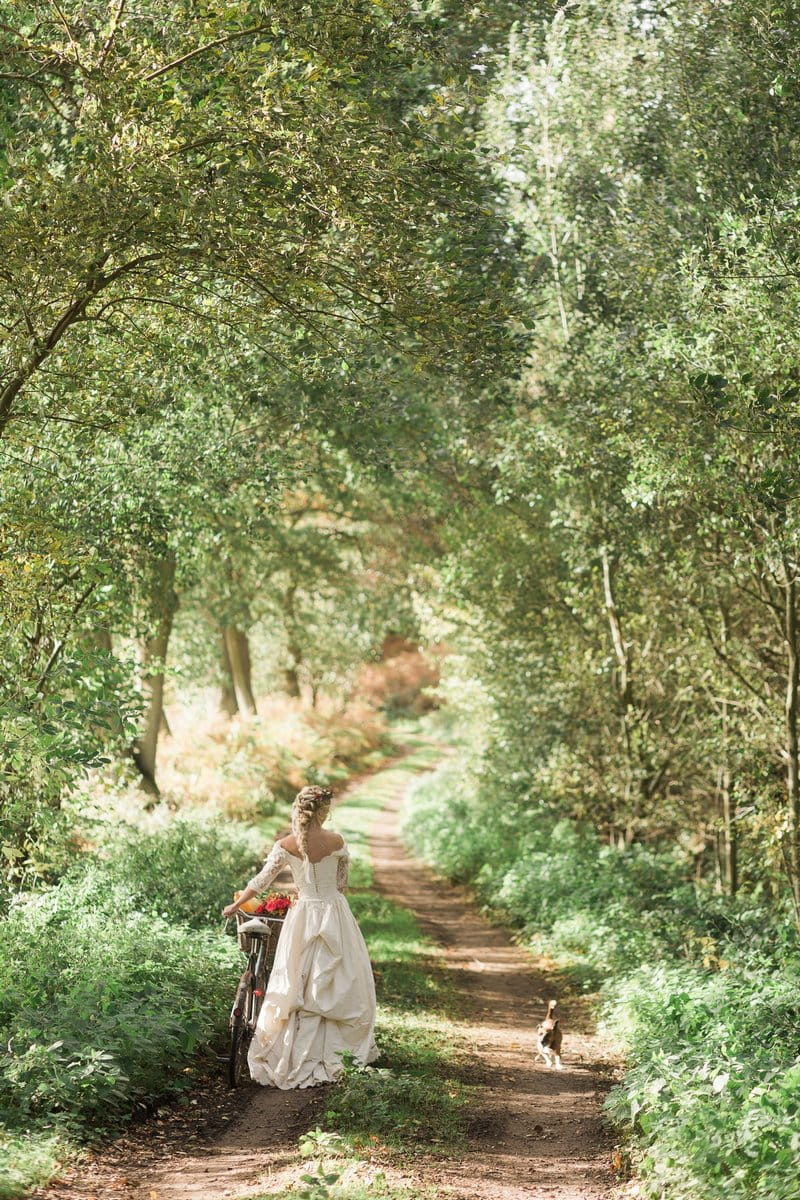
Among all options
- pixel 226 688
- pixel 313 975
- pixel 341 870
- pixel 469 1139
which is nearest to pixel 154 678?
pixel 341 870

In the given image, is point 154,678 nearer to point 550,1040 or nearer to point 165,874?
point 165,874

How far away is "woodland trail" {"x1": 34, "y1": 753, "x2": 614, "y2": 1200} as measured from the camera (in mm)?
6410

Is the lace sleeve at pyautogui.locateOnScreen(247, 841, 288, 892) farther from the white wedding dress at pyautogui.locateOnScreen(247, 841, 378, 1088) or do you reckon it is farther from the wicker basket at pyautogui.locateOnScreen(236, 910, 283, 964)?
the wicker basket at pyautogui.locateOnScreen(236, 910, 283, 964)

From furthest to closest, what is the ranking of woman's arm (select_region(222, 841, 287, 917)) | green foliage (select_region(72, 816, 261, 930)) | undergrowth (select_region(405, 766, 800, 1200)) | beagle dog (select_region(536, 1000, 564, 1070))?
green foliage (select_region(72, 816, 261, 930))
beagle dog (select_region(536, 1000, 564, 1070))
woman's arm (select_region(222, 841, 287, 917))
undergrowth (select_region(405, 766, 800, 1200))

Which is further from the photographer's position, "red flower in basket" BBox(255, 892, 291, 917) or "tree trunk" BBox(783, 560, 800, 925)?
"tree trunk" BBox(783, 560, 800, 925)

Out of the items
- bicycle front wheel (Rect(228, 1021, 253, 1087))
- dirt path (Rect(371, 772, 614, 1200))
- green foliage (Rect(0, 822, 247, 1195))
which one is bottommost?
dirt path (Rect(371, 772, 614, 1200))

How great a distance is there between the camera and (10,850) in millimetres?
9211

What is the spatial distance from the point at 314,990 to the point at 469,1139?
5.66ft

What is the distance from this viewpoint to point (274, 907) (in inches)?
366

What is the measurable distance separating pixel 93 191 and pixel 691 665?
11.0 metres

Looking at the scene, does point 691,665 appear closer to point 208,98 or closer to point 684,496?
point 684,496

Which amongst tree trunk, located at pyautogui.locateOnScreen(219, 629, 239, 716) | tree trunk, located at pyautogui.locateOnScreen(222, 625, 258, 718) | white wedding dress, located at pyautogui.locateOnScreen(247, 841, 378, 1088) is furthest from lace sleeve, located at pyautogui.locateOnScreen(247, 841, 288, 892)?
tree trunk, located at pyautogui.locateOnScreen(219, 629, 239, 716)

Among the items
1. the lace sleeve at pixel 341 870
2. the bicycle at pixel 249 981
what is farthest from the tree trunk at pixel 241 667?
the lace sleeve at pixel 341 870

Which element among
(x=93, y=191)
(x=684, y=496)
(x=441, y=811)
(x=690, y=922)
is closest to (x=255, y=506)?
(x=684, y=496)
